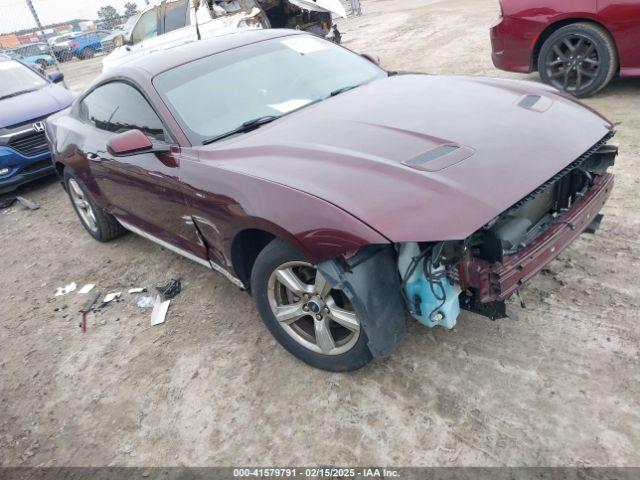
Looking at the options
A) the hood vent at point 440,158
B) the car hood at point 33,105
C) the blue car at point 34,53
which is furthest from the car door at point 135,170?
the blue car at point 34,53

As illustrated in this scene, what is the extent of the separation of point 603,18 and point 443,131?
149 inches

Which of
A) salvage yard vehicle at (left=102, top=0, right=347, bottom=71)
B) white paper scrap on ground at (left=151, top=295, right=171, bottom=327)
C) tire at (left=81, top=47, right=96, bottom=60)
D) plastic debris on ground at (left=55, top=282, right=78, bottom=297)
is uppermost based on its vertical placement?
salvage yard vehicle at (left=102, top=0, right=347, bottom=71)

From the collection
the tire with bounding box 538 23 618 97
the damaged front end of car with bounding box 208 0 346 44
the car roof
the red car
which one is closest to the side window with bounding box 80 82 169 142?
the car roof

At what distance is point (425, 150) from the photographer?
2.33 metres

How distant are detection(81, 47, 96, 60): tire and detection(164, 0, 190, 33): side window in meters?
19.7

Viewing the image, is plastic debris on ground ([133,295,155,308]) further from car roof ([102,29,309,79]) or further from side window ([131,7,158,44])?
side window ([131,7,158,44])

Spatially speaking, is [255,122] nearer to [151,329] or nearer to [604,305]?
[151,329]

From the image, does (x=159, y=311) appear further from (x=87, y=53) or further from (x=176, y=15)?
(x=87, y=53)

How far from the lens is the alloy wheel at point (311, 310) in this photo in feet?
7.94

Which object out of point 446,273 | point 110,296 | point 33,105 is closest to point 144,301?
point 110,296

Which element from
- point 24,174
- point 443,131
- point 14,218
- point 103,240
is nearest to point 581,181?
point 443,131

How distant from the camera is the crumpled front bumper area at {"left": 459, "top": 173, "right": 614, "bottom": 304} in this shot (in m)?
2.09

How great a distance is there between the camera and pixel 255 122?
2.98 m

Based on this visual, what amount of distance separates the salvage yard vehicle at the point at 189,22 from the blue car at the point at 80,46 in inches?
720
